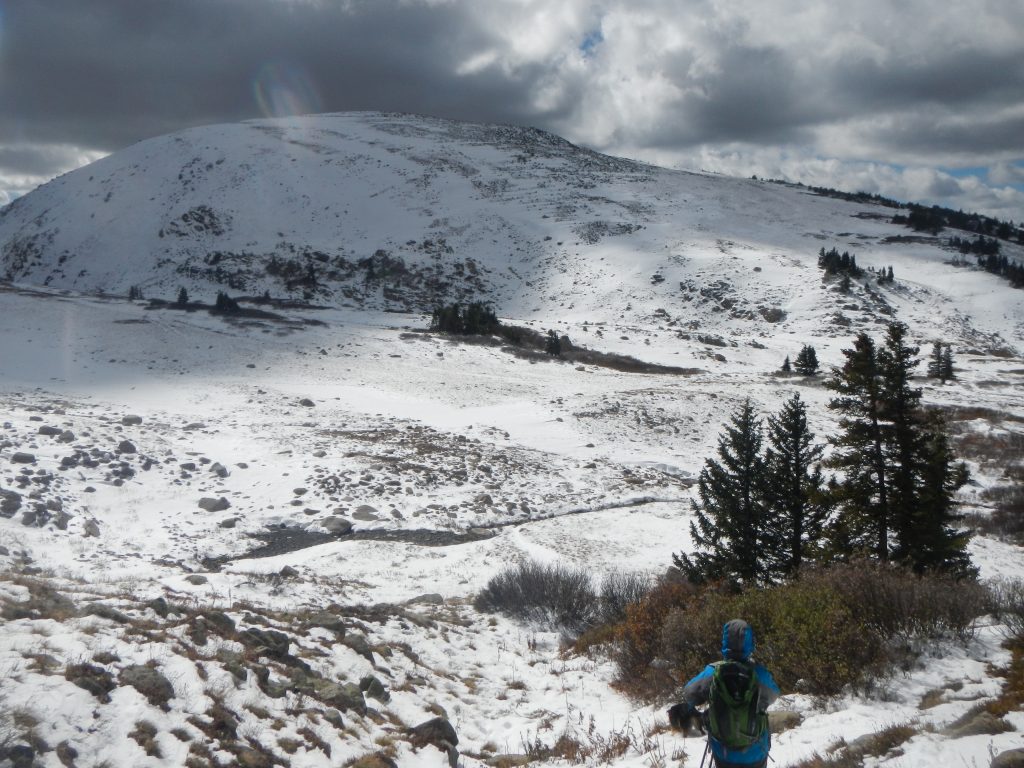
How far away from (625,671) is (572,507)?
1248 cm

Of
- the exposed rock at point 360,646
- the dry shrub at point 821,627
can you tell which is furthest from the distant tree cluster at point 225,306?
the dry shrub at point 821,627

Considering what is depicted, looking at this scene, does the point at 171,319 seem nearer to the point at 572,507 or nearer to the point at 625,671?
the point at 572,507

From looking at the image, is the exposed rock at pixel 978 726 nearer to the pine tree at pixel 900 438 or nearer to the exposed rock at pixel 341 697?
the exposed rock at pixel 341 697

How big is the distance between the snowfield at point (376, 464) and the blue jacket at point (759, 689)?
1556 mm

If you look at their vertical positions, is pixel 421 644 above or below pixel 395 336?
below

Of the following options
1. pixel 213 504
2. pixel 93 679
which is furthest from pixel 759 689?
pixel 213 504

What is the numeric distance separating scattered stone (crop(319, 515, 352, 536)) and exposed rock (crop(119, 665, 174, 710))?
12505mm

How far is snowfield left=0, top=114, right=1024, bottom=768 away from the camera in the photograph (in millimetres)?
6973

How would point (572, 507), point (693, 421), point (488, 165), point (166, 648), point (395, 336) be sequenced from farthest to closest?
point (488, 165) < point (395, 336) < point (693, 421) < point (572, 507) < point (166, 648)

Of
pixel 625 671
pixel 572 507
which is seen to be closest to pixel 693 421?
pixel 572 507

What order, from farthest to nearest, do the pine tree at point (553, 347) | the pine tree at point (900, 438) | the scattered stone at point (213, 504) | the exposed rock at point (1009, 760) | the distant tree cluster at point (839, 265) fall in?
the distant tree cluster at point (839, 265), the pine tree at point (553, 347), the scattered stone at point (213, 504), the pine tree at point (900, 438), the exposed rock at point (1009, 760)

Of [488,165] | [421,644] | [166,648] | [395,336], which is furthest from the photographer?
[488,165]

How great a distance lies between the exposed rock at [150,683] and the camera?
255 inches

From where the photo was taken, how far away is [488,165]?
124 metres
